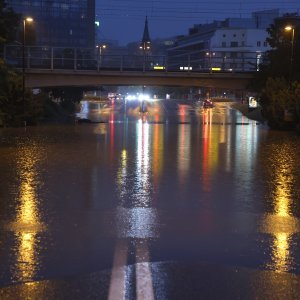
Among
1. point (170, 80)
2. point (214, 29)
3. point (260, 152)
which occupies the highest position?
point (214, 29)

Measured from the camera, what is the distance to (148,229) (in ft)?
30.7

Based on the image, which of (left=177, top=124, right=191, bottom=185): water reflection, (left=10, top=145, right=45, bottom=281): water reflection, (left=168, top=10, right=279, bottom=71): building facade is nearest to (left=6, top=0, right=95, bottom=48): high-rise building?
(left=168, top=10, right=279, bottom=71): building facade

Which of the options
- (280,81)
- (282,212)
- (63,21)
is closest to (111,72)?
(280,81)

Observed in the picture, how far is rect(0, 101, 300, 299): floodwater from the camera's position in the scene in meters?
6.55

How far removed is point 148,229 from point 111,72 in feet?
155

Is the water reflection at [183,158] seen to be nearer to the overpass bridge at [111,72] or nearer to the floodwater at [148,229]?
the floodwater at [148,229]

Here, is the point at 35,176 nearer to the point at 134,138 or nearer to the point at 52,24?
the point at 134,138

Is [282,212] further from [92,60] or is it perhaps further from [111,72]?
[92,60]

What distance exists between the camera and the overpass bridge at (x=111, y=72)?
5478 cm

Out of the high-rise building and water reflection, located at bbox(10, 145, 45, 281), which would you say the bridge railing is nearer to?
water reflection, located at bbox(10, 145, 45, 281)

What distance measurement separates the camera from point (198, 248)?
8.14 meters

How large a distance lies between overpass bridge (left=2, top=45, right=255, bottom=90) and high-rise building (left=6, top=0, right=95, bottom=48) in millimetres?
Result: 101506

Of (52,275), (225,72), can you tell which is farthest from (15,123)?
(52,275)

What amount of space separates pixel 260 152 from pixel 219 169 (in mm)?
6680
